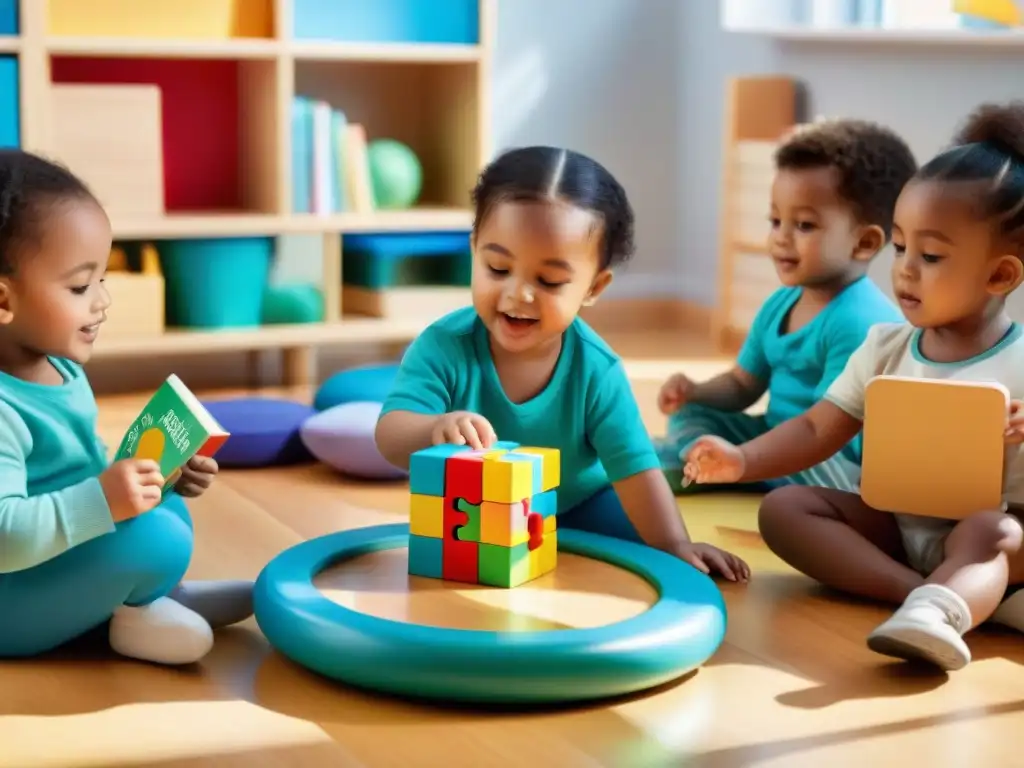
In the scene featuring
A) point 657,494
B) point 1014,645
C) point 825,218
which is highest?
point 825,218

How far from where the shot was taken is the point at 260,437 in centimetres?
250

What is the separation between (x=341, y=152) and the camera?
10.6ft

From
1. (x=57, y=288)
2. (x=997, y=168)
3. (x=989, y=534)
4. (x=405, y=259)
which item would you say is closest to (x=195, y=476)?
(x=57, y=288)

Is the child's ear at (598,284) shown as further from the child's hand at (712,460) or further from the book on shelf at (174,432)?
the book on shelf at (174,432)

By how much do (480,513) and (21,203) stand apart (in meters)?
0.57

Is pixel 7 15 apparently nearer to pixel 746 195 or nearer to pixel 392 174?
pixel 392 174

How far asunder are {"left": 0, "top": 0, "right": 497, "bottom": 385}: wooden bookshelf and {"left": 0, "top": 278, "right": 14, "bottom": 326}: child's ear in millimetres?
1459

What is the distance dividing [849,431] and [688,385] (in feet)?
1.68

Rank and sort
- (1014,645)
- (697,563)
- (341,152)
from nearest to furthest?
1. (1014,645)
2. (697,563)
3. (341,152)

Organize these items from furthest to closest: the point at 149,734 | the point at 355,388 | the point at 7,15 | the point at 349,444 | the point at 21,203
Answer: the point at 7,15 → the point at 355,388 → the point at 349,444 → the point at 21,203 → the point at 149,734

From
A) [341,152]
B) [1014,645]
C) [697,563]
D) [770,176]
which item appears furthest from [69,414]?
[770,176]

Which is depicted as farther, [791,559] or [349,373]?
[349,373]

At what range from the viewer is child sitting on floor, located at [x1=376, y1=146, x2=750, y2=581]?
174cm

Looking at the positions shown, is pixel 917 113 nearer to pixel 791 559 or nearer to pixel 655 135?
pixel 655 135
